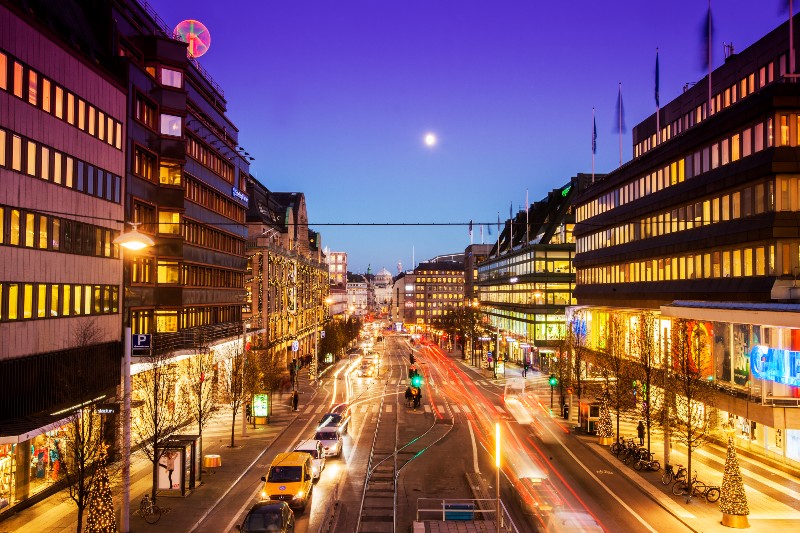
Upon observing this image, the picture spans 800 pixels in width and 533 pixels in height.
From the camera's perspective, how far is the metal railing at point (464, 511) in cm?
2603

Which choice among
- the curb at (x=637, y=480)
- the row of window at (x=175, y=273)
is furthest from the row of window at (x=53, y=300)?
the curb at (x=637, y=480)

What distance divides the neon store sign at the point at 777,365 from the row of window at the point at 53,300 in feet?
114

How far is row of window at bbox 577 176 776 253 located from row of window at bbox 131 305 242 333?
109 ft

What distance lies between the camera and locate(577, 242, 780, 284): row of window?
37438 mm

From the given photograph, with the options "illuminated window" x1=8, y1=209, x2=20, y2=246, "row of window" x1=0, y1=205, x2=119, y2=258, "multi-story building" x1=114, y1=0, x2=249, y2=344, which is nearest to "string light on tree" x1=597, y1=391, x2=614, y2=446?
"multi-story building" x1=114, y1=0, x2=249, y2=344

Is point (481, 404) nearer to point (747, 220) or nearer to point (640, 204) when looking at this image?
point (640, 204)

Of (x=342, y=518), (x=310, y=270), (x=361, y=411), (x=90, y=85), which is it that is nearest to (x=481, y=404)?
(x=361, y=411)

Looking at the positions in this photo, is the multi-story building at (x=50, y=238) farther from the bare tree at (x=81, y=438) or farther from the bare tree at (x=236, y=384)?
the bare tree at (x=236, y=384)

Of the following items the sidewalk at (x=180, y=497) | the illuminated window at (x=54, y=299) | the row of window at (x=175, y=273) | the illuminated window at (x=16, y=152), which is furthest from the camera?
the row of window at (x=175, y=273)

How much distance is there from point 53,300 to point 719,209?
3960 cm

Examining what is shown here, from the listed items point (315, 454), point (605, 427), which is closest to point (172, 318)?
point (315, 454)

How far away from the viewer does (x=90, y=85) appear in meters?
36.1

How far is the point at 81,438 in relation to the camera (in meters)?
23.8

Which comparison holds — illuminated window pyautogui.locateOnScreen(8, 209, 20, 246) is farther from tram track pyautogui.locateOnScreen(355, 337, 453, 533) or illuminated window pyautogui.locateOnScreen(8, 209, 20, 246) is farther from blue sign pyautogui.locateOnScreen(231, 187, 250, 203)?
blue sign pyautogui.locateOnScreen(231, 187, 250, 203)
